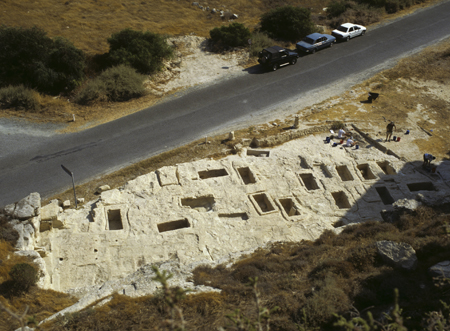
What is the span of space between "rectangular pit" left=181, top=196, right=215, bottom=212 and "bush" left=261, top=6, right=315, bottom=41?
79.1 ft

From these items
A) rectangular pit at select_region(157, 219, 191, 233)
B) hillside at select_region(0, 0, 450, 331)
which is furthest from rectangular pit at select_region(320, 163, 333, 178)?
rectangular pit at select_region(157, 219, 191, 233)

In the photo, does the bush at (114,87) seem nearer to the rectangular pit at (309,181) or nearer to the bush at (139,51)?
the bush at (139,51)

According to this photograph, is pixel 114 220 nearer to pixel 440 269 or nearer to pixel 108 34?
pixel 440 269

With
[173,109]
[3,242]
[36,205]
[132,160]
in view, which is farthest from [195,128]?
[3,242]

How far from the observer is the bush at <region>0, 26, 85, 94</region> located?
28172mm

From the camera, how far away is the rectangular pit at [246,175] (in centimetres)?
1932

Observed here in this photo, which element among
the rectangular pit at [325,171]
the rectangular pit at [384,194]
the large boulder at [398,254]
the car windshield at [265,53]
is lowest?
the rectangular pit at [384,194]

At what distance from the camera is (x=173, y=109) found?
26.6 metres

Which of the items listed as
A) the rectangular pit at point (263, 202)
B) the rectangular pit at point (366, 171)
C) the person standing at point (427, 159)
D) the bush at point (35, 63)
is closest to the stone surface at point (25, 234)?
the rectangular pit at point (263, 202)

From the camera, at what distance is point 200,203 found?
17.8 meters

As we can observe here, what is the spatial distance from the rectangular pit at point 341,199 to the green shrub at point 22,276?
13359 mm

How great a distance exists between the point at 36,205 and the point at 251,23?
31.7 m

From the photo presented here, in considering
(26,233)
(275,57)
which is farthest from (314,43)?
(26,233)

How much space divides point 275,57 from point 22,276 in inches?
985
